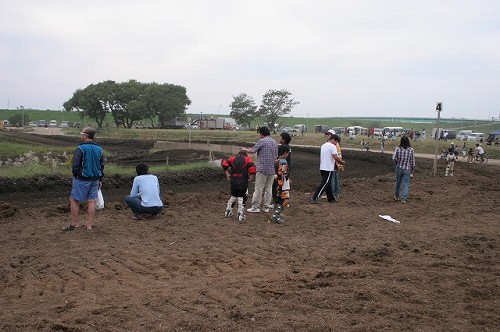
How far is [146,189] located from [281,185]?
96.7 inches

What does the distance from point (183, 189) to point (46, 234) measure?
701cm

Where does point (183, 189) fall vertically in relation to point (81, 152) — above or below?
below

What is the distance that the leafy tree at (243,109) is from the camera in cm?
8138

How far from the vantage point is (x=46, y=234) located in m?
7.79

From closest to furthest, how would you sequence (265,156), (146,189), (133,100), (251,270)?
(251,270)
(146,189)
(265,156)
(133,100)

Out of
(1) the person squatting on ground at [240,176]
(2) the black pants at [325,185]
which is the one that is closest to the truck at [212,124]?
(2) the black pants at [325,185]

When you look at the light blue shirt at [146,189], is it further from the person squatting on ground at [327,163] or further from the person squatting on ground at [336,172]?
the person squatting on ground at [336,172]

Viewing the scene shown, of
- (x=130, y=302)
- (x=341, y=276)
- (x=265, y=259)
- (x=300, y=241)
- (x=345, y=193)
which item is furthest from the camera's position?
(x=345, y=193)

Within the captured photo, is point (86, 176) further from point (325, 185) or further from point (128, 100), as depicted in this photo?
point (128, 100)

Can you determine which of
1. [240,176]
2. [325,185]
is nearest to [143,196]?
[240,176]

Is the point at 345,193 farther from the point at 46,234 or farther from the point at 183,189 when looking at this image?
the point at 46,234

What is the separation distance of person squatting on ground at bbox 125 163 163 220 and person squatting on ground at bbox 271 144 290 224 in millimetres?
2142

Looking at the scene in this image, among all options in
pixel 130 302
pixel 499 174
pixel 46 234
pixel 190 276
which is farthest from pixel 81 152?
pixel 499 174

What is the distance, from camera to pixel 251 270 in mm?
6066
